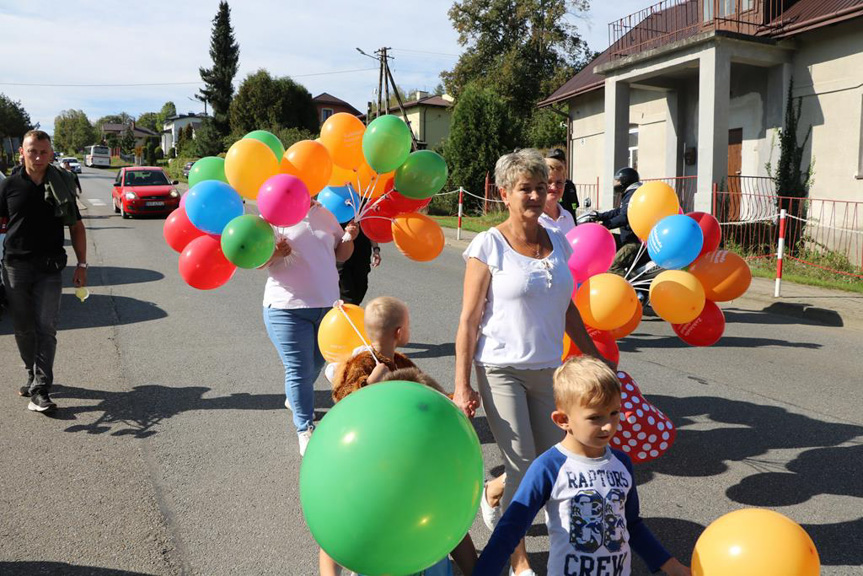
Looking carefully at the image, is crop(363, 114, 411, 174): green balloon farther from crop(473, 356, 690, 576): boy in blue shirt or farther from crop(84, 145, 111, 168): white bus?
crop(84, 145, 111, 168): white bus

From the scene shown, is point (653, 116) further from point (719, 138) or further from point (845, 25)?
point (845, 25)

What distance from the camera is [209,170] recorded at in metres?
4.73

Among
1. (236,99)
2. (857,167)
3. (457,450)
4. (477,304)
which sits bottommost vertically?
(457,450)

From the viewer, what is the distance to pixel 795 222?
14.6m

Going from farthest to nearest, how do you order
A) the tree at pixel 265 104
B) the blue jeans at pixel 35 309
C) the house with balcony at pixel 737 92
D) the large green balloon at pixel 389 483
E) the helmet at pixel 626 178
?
the tree at pixel 265 104 < the house with balcony at pixel 737 92 < the helmet at pixel 626 178 < the blue jeans at pixel 35 309 < the large green balloon at pixel 389 483

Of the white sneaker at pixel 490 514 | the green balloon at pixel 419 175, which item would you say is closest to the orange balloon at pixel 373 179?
the green balloon at pixel 419 175

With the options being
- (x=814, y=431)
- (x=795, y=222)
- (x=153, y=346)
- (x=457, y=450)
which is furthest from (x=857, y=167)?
(x=457, y=450)

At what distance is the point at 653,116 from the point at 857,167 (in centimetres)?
653

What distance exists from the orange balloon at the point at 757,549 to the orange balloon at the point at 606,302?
1.85 meters

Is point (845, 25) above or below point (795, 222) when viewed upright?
above

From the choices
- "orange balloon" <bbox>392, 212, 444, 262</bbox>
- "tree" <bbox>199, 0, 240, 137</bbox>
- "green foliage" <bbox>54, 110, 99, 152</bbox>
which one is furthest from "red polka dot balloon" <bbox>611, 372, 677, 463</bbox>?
"green foliage" <bbox>54, 110, 99, 152</bbox>

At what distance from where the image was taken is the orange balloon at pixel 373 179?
4.88m

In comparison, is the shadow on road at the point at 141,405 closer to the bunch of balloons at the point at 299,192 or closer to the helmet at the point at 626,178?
the bunch of balloons at the point at 299,192

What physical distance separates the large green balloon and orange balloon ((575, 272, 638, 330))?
2.04 metres
